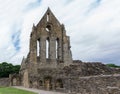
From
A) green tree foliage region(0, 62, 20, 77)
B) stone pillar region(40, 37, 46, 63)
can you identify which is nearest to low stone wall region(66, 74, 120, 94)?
stone pillar region(40, 37, 46, 63)

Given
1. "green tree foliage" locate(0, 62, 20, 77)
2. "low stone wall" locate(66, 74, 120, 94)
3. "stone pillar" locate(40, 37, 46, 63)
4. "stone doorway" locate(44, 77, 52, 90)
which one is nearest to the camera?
"low stone wall" locate(66, 74, 120, 94)

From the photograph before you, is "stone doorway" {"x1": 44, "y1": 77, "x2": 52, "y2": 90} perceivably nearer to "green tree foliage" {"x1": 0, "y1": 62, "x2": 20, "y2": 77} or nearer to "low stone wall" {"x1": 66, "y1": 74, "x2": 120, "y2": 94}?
"low stone wall" {"x1": 66, "y1": 74, "x2": 120, "y2": 94}

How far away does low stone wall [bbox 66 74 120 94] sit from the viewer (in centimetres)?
1695

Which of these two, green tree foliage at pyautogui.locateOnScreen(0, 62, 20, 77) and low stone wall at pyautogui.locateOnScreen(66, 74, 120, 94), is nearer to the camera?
low stone wall at pyautogui.locateOnScreen(66, 74, 120, 94)

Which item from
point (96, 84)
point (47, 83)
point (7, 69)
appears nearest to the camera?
point (96, 84)

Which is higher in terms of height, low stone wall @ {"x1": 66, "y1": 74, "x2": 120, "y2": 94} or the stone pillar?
the stone pillar

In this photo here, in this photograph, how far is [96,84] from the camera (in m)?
18.8

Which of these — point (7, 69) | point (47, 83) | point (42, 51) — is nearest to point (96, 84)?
point (47, 83)

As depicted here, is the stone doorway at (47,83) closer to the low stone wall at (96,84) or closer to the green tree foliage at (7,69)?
the low stone wall at (96,84)

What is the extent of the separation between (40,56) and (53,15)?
6.16 meters

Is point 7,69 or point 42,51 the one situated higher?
point 7,69

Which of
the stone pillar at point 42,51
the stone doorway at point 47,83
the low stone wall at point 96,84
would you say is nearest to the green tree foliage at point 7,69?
the stone pillar at point 42,51

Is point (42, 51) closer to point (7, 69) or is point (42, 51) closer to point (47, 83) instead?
point (47, 83)

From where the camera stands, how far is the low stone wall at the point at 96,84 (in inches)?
667
